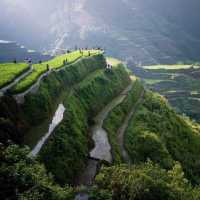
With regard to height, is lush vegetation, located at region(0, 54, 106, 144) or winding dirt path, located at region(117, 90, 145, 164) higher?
lush vegetation, located at region(0, 54, 106, 144)

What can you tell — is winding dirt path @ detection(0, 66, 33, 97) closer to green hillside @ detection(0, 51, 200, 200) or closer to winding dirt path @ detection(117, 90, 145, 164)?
green hillside @ detection(0, 51, 200, 200)

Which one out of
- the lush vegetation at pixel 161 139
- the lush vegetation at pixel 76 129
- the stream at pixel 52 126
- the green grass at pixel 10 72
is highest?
the green grass at pixel 10 72

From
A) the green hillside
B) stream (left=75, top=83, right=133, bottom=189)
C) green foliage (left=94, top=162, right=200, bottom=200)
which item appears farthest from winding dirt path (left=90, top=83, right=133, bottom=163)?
green foliage (left=94, top=162, right=200, bottom=200)

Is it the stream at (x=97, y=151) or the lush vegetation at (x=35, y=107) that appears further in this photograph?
the stream at (x=97, y=151)

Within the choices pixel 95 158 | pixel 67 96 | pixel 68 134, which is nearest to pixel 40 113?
pixel 68 134

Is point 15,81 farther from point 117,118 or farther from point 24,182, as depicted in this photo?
point 24,182

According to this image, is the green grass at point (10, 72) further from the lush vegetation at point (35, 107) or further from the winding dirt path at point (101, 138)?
the winding dirt path at point (101, 138)

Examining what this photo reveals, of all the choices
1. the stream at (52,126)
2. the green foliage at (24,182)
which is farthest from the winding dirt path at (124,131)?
the green foliage at (24,182)
